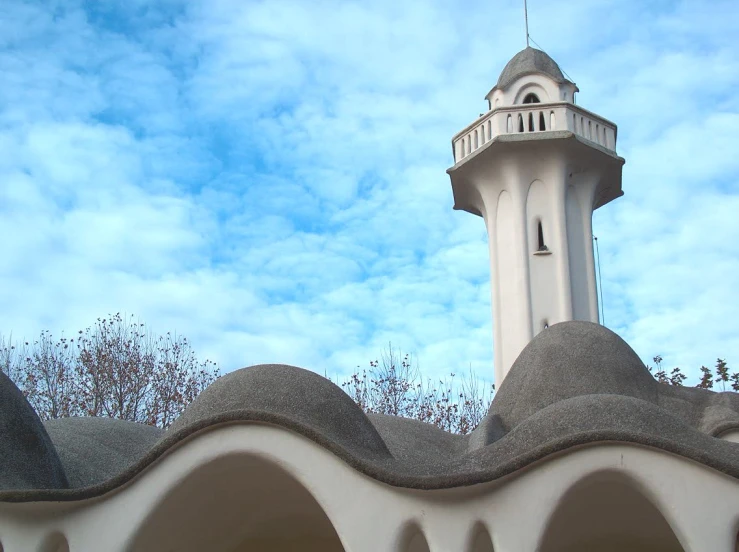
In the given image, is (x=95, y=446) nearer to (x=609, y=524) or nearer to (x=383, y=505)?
(x=383, y=505)

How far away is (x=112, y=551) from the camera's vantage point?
31.6 ft

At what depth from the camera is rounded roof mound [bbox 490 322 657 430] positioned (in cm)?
1192

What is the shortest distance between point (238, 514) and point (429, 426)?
3679 millimetres

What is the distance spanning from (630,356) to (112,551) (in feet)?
22.6

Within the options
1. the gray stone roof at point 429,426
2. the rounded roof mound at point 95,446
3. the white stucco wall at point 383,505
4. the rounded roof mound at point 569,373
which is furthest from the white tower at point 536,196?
the rounded roof mound at point 95,446

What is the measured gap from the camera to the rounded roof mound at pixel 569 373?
11.9 m

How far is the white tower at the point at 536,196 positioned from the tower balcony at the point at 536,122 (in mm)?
18

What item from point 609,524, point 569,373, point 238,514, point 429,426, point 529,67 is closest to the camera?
point 609,524

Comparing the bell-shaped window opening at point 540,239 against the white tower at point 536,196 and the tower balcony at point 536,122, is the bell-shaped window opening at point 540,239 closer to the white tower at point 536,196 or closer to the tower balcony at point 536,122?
the white tower at point 536,196

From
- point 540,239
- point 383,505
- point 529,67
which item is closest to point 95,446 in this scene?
point 383,505

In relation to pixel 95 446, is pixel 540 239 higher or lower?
higher

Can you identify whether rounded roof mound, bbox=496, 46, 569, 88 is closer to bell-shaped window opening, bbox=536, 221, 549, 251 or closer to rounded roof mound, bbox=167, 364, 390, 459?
bell-shaped window opening, bbox=536, 221, 549, 251

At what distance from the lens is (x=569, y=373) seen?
39.4 feet

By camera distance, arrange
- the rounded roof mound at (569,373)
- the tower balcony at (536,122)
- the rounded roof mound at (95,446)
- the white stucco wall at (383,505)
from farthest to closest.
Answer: the tower balcony at (536,122) → the rounded roof mound at (569,373) → the rounded roof mound at (95,446) → the white stucco wall at (383,505)
